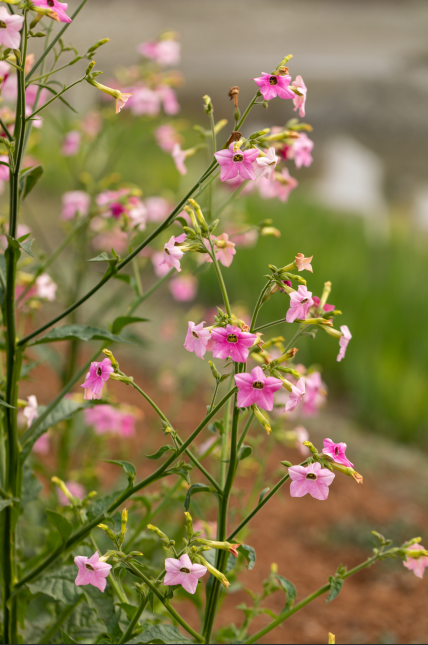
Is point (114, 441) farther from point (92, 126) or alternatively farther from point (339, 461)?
point (339, 461)

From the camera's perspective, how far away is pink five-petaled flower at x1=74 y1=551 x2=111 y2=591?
34.7 inches

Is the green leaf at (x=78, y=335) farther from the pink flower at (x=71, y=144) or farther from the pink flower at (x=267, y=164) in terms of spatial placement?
the pink flower at (x=71, y=144)

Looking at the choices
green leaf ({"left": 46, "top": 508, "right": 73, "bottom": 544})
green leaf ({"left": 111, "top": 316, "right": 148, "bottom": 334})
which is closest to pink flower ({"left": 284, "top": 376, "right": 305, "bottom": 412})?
green leaf ({"left": 111, "top": 316, "right": 148, "bottom": 334})

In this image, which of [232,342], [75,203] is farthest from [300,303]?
[75,203]

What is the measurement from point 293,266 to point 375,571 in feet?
6.00

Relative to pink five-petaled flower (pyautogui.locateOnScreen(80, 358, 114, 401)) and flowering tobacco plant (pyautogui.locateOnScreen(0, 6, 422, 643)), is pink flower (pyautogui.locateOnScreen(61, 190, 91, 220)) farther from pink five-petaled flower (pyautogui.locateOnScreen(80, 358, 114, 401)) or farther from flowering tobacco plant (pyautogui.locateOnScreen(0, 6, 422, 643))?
pink five-petaled flower (pyautogui.locateOnScreen(80, 358, 114, 401))

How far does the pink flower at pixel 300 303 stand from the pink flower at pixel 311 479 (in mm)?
208

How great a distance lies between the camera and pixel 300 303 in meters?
0.91

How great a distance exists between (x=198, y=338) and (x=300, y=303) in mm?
154

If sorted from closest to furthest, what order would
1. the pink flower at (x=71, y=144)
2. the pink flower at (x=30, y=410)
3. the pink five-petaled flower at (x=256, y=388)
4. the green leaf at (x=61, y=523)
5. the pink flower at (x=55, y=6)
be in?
1. the pink five-petaled flower at (x=256, y=388)
2. the pink flower at (x=55, y=6)
3. the green leaf at (x=61, y=523)
4. the pink flower at (x=30, y=410)
5. the pink flower at (x=71, y=144)

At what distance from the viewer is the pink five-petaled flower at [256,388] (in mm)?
818

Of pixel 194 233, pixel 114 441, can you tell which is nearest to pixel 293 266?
pixel 194 233

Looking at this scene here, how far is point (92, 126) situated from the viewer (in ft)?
7.91

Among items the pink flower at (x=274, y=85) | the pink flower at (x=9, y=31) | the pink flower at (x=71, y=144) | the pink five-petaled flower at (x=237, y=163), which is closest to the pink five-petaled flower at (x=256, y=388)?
the pink five-petaled flower at (x=237, y=163)
